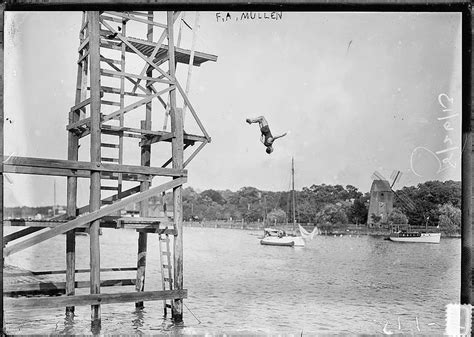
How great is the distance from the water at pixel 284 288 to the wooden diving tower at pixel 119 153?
819 millimetres

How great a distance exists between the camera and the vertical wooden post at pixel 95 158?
7.59 metres

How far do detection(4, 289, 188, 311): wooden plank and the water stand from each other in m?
0.45

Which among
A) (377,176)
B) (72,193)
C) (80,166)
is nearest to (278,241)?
(377,176)

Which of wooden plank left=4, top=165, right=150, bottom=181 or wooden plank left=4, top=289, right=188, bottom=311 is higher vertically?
wooden plank left=4, top=165, right=150, bottom=181

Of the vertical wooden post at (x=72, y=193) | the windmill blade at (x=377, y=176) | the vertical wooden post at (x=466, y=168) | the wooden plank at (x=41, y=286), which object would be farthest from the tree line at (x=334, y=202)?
the vertical wooden post at (x=466, y=168)

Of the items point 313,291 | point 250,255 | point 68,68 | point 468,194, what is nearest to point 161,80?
point 68,68

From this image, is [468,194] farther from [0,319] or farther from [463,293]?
[0,319]

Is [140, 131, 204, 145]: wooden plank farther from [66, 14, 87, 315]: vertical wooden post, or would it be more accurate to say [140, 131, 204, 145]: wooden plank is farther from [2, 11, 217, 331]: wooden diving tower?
[66, 14, 87, 315]: vertical wooden post

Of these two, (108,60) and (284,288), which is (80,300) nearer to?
(108,60)

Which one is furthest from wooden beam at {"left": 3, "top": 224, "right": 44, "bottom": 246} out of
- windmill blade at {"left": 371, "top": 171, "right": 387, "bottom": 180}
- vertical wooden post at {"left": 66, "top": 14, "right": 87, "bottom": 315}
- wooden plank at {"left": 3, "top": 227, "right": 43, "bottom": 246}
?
windmill blade at {"left": 371, "top": 171, "right": 387, "bottom": 180}

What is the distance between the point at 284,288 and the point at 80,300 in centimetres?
1618

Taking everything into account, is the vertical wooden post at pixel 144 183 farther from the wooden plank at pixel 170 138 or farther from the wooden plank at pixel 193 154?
the wooden plank at pixel 193 154

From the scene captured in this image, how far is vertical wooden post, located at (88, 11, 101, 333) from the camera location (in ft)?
24.9

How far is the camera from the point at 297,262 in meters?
33.5
